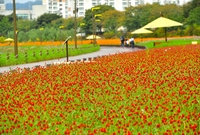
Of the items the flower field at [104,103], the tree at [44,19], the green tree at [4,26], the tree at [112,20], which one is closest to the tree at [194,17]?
the tree at [112,20]

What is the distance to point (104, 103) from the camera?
1113 centimetres

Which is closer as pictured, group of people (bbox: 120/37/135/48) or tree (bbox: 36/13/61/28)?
group of people (bbox: 120/37/135/48)

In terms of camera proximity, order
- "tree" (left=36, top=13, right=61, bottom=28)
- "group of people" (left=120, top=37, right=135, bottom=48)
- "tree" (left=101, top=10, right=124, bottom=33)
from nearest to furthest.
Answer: "group of people" (left=120, top=37, right=135, bottom=48)
"tree" (left=101, top=10, right=124, bottom=33)
"tree" (left=36, top=13, right=61, bottom=28)

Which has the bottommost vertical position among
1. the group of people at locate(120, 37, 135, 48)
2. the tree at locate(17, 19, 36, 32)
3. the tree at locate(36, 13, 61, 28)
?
the group of people at locate(120, 37, 135, 48)

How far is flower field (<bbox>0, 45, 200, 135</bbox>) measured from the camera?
880cm

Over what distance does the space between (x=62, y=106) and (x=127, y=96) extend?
1468 mm

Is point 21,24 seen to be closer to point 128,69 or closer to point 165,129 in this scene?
point 128,69

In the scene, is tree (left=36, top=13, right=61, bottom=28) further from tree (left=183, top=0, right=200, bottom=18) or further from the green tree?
tree (left=183, top=0, right=200, bottom=18)

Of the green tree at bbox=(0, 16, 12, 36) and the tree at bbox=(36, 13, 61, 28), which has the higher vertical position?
the tree at bbox=(36, 13, 61, 28)

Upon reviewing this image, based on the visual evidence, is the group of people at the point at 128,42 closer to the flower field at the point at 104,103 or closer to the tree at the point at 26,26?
the flower field at the point at 104,103

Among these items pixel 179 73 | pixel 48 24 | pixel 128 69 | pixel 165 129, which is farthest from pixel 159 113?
pixel 48 24

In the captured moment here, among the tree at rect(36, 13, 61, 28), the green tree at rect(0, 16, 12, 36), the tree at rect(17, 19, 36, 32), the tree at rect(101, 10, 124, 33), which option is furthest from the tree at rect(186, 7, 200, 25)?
the tree at rect(17, 19, 36, 32)

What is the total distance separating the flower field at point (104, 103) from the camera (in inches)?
347

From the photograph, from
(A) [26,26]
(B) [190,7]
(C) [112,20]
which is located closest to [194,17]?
(B) [190,7]
